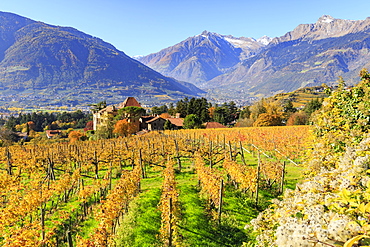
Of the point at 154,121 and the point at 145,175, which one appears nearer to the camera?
the point at 145,175

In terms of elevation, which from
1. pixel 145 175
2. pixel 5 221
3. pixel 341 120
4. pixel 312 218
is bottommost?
pixel 145 175

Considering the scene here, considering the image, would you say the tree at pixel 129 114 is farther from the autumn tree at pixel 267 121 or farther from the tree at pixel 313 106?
the tree at pixel 313 106

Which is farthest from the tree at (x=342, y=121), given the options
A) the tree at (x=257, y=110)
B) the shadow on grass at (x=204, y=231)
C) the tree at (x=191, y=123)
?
the tree at (x=257, y=110)

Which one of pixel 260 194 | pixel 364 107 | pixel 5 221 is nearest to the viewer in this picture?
pixel 364 107

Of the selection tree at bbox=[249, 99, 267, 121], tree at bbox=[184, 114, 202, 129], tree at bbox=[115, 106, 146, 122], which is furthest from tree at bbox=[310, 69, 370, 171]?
tree at bbox=[249, 99, 267, 121]

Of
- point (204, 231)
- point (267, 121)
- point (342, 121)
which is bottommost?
point (204, 231)

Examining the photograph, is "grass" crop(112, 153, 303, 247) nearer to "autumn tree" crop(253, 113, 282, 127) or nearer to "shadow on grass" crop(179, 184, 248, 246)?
"shadow on grass" crop(179, 184, 248, 246)

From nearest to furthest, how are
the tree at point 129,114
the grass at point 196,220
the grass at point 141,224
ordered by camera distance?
the grass at point 141,224 < the grass at point 196,220 < the tree at point 129,114

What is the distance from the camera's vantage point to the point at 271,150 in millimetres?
23922

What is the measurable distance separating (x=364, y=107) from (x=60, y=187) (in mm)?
13900

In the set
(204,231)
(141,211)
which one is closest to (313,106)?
(204,231)

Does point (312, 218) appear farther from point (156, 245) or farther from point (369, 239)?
point (156, 245)

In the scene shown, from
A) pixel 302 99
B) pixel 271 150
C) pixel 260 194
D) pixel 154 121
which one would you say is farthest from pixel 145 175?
pixel 302 99

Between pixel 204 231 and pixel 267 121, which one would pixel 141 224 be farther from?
pixel 267 121
